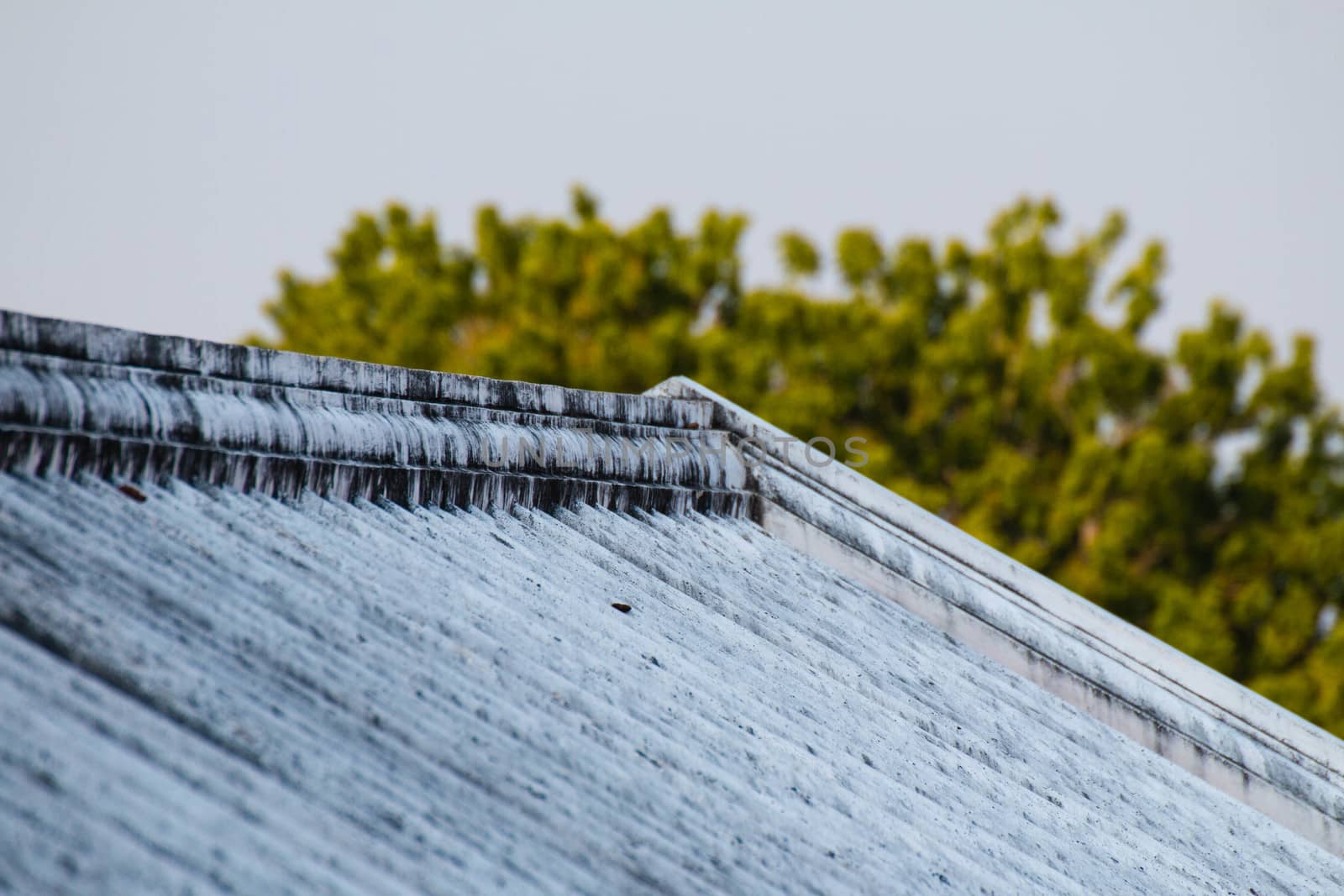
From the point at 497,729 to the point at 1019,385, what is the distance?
680 inches

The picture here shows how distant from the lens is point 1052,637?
4926mm

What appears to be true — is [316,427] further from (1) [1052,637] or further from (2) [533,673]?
(1) [1052,637]

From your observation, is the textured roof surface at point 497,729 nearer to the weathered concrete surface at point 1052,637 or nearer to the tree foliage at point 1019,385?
the weathered concrete surface at point 1052,637

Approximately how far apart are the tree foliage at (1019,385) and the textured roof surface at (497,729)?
43.2ft

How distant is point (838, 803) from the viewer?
3053mm

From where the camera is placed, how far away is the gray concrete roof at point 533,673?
198 centimetres

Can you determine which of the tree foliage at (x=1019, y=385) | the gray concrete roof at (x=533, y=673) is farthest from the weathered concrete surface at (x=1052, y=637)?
the tree foliage at (x=1019, y=385)

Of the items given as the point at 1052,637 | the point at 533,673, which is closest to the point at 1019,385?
the point at 1052,637

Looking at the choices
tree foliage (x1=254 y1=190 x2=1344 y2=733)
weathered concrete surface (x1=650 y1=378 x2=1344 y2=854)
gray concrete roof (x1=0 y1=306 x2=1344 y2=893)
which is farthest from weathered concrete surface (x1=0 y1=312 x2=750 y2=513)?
tree foliage (x1=254 y1=190 x2=1344 y2=733)

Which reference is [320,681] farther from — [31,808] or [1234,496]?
[1234,496]

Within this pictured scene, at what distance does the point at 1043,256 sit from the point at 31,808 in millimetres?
19251

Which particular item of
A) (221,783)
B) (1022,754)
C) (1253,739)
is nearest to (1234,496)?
(1253,739)

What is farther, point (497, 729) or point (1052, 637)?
point (1052, 637)

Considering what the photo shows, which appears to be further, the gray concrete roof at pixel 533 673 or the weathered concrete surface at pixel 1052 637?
the weathered concrete surface at pixel 1052 637
